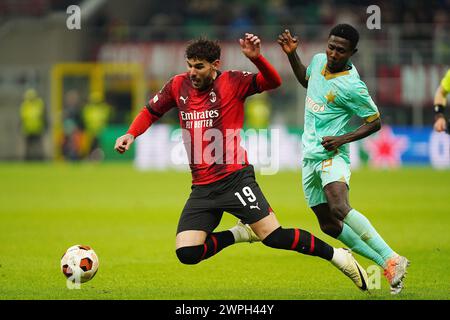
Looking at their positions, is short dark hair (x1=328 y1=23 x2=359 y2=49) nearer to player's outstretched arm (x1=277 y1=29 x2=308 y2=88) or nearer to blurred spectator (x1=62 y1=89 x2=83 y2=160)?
player's outstretched arm (x1=277 y1=29 x2=308 y2=88)

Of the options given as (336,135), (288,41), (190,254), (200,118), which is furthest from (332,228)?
(288,41)

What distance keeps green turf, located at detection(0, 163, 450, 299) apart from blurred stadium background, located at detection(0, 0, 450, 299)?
3.7 inches

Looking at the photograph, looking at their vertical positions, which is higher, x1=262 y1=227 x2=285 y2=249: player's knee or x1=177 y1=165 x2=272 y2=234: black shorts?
x1=177 y1=165 x2=272 y2=234: black shorts

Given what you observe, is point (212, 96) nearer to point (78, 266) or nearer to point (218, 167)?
point (218, 167)

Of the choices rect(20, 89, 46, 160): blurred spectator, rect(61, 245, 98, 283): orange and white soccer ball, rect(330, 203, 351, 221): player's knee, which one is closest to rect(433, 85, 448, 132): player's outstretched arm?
rect(330, 203, 351, 221): player's knee

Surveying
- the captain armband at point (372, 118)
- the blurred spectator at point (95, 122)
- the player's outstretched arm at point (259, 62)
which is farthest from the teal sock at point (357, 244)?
the blurred spectator at point (95, 122)

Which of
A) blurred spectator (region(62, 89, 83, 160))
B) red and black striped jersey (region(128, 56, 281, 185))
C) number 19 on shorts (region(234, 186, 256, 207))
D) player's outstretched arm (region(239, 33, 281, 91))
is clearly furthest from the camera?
blurred spectator (region(62, 89, 83, 160))

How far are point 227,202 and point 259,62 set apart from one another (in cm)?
128

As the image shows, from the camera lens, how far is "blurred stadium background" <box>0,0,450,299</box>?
16.8 meters

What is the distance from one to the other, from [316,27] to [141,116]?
71.0 ft

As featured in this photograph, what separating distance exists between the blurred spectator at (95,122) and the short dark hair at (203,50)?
22557 millimetres

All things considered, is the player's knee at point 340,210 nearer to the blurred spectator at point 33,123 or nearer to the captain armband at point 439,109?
the captain armband at point 439,109

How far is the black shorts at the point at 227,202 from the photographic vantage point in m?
8.12
